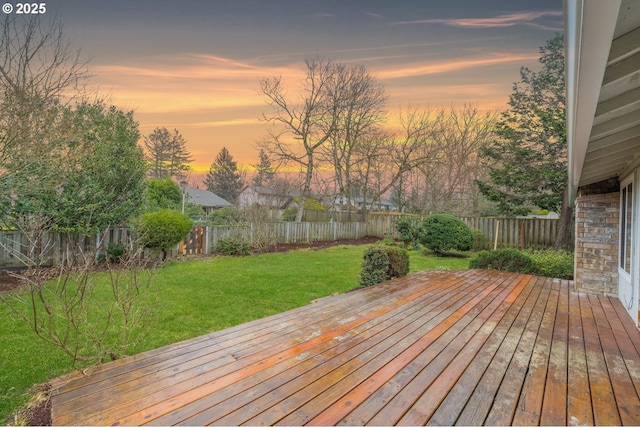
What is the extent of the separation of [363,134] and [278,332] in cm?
1556

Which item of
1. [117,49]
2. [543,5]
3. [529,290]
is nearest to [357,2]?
[543,5]

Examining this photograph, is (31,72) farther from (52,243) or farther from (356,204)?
(356,204)

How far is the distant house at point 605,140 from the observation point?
98cm

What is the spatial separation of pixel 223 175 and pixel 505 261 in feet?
108

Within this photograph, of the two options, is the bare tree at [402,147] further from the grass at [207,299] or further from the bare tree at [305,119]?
the grass at [207,299]

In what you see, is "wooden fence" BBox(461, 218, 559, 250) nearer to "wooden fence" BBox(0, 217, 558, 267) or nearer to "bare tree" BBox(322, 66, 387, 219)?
"wooden fence" BBox(0, 217, 558, 267)

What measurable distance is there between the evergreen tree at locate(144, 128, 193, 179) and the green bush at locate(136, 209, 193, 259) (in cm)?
2304

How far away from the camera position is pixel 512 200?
11.1 metres

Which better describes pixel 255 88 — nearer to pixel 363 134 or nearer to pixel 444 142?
pixel 363 134

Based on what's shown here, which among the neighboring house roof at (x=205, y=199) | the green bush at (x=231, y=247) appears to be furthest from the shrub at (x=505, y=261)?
the neighboring house roof at (x=205, y=199)

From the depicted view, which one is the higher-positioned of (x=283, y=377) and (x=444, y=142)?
(x=444, y=142)

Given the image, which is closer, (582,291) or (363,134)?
(582,291)

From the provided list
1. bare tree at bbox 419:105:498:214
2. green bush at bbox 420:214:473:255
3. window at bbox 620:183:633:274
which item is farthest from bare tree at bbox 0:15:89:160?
bare tree at bbox 419:105:498:214

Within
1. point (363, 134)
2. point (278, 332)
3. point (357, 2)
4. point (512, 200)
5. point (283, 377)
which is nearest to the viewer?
point (283, 377)
